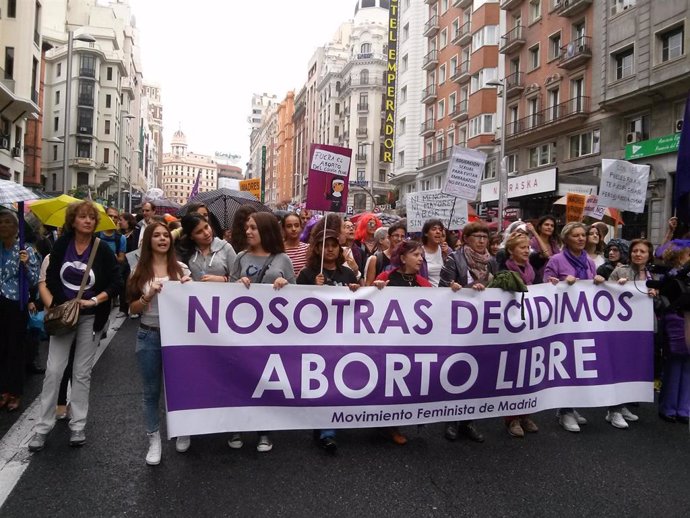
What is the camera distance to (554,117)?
28.3 meters

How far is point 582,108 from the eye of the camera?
2619 centimetres

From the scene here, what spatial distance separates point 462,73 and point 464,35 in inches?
94.9

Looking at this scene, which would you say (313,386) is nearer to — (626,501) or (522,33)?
(626,501)

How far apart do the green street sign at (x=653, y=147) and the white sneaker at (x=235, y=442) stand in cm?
2029

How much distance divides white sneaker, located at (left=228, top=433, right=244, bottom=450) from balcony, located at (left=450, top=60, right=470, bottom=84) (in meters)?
35.9

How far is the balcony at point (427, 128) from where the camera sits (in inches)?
1708

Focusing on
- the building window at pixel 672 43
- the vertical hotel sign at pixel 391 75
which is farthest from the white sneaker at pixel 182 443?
the vertical hotel sign at pixel 391 75

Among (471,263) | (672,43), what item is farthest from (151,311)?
(672,43)

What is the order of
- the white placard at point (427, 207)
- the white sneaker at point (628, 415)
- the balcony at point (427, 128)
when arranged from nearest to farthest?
the white sneaker at point (628, 415) → the white placard at point (427, 207) → the balcony at point (427, 128)

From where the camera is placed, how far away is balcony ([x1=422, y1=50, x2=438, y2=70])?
43.0m

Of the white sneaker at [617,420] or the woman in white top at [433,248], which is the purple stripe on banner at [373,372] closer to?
the white sneaker at [617,420]

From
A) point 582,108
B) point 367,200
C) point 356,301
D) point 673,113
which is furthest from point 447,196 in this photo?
point 367,200

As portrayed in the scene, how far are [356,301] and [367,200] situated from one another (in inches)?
2635

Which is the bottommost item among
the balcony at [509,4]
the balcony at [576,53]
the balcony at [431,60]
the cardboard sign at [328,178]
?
the cardboard sign at [328,178]
